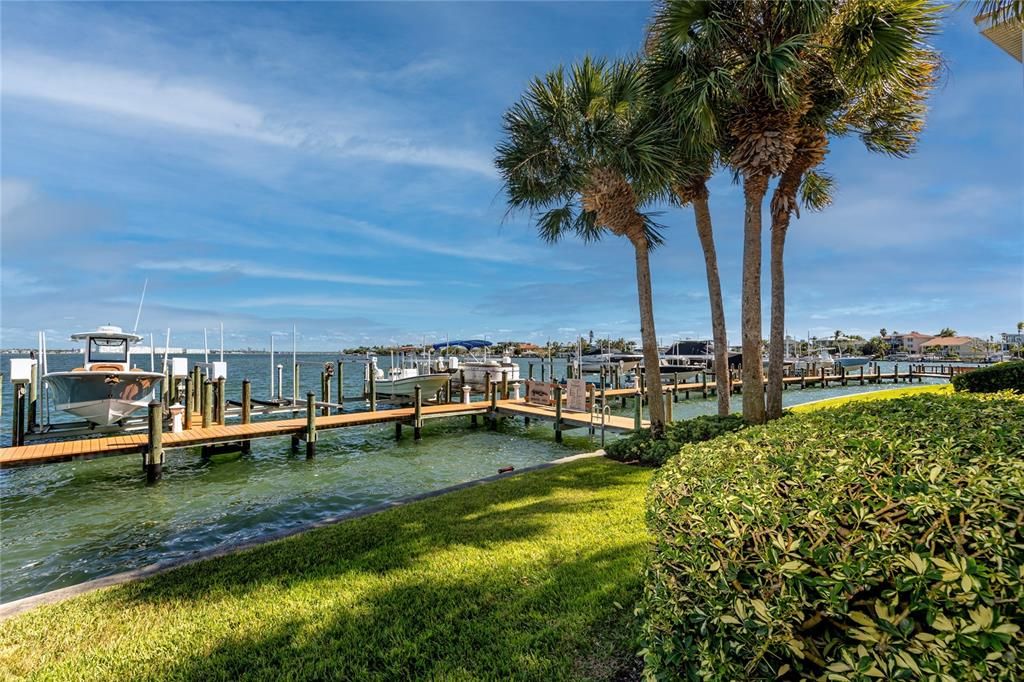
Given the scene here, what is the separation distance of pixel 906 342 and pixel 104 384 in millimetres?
152514

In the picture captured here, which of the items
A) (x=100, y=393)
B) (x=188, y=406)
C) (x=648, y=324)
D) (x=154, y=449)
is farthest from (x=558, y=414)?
(x=100, y=393)

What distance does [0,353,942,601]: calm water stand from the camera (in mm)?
7055

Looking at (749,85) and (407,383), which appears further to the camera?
(407,383)

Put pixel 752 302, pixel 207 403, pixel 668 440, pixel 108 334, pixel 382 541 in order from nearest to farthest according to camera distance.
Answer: pixel 382 541 < pixel 752 302 < pixel 668 440 < pixel 207 403 < pixel 108 334

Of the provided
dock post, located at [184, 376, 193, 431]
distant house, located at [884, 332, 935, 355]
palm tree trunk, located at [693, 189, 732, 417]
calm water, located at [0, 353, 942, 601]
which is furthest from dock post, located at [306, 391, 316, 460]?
distant house, located at [884, 332, 935, 355]

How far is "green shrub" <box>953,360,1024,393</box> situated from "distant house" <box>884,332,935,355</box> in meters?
124

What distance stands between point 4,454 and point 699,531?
560 inches

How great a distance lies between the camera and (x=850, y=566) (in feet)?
5.35

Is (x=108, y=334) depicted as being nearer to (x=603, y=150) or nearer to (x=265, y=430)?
(x=265, y=430)

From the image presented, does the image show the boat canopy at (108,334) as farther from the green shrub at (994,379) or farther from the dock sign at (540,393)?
the green shrub at (994,379)

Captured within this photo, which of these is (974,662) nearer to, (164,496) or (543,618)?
(543,618)

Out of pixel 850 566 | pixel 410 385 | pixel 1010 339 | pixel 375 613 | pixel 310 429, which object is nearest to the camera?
pixel 850 566

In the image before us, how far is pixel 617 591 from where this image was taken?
397cm

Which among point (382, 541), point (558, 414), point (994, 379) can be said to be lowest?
point (382, 541)
